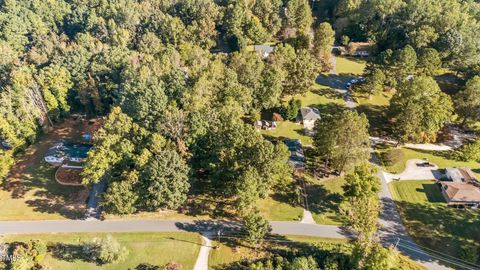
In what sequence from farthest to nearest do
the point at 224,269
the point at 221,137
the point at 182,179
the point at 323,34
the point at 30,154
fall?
the point at 323,34 < the point at 30,154 < the point at 221,137 < the point at 182,179 < the point at 224,269

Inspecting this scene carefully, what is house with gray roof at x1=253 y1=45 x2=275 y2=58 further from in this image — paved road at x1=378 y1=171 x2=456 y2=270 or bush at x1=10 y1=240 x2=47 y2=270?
bush at x1=10 y1=240 x2=47 y2=270

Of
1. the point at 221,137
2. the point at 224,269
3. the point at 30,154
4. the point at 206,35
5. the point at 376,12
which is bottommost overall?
the point at 224,269

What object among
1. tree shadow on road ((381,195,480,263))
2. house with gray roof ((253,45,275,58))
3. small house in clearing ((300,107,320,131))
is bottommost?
tree shadow on road ((381,195,480,263))

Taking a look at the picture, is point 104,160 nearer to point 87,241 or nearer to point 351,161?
point 87,241

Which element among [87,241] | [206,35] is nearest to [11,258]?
[87,241]

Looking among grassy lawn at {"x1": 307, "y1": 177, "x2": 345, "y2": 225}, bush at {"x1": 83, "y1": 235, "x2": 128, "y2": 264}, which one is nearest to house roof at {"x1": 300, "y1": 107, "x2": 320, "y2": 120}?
grassy lawn at {"x1": 307, "y1": 177, "x2": 345, "y2": 225}

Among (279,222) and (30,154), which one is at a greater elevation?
(30,154)
